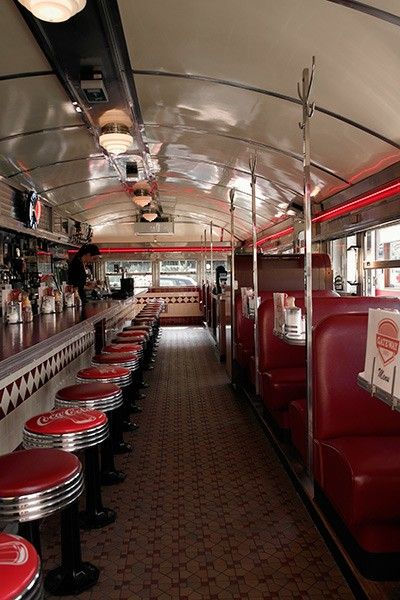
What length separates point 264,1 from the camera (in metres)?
3.16

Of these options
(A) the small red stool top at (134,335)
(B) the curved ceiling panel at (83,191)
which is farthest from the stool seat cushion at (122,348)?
(B) the curved ceiling panel at (83,191)

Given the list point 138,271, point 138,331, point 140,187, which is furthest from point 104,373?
point 138,271

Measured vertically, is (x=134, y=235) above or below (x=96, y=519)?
above

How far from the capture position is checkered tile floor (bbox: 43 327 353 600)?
2191 millimetres

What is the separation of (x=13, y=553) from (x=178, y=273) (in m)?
15.0

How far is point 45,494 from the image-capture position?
1.65 meters

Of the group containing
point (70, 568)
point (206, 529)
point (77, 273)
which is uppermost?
point (77, 273)

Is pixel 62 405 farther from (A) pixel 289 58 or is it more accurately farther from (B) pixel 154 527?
(A) pixel 289 58

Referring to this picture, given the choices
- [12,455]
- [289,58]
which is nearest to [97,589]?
[12,455]

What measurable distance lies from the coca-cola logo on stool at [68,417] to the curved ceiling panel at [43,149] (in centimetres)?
449

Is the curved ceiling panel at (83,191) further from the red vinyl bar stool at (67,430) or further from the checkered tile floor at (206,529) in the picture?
the red vinyl bar stool at (67,430)

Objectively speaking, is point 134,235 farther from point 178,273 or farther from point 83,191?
point 83,191

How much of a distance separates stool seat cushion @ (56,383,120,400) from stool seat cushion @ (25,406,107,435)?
1.21 ft

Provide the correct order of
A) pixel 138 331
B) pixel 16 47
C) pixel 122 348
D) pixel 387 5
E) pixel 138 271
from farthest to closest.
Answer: pixel 138 271 < pixel 138 331 < pixel 122 348 < pixel 16 47 < pixel 387 5
